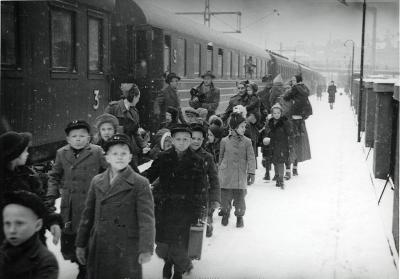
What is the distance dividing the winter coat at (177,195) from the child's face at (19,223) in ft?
6.14

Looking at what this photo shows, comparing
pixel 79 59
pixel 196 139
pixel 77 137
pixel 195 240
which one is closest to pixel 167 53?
pixel 79 59

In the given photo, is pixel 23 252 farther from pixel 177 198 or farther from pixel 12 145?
pixel 177 198

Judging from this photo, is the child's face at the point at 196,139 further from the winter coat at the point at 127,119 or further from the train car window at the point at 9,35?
the train car window at the point at 9,35

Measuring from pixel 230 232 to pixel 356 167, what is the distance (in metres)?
5.55

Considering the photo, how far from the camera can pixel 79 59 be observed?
791 centimetres

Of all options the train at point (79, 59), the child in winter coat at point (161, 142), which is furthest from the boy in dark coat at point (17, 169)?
the train at point (79, 59)

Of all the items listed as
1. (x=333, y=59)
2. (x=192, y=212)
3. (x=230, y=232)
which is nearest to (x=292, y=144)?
(x=230, y=232)

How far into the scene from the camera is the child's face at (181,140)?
4.84 m

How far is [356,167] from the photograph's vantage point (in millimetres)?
11289

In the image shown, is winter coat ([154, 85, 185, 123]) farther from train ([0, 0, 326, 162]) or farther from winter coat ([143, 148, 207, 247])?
winter coat ([143, 148, 207, 247])

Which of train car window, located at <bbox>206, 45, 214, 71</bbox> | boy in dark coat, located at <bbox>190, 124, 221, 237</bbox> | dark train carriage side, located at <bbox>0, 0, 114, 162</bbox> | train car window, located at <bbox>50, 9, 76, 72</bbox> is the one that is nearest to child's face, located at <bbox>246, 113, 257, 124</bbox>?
dark train carriage side, located at <bbox>0, 0, 114, 162</bbox>

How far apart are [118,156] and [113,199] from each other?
31cm

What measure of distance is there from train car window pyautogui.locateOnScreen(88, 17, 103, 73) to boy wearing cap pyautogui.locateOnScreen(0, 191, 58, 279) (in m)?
5.64

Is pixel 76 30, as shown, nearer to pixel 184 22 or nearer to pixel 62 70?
pixel 62 70
